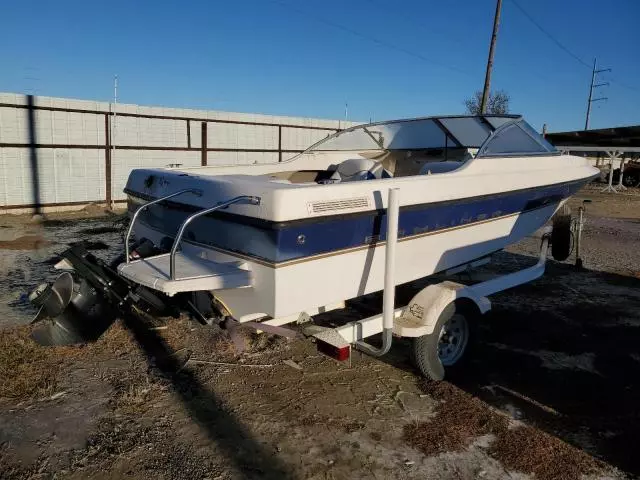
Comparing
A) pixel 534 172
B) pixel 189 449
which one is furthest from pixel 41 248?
pixel 534 172

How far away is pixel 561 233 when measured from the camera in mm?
5641

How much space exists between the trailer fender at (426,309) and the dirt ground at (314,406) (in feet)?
1.52

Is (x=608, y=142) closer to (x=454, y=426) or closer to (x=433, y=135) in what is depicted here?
(x=433, y=135)

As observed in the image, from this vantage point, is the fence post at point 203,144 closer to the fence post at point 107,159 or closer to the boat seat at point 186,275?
the fence post at point 107,159

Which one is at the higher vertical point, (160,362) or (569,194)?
(569,194)

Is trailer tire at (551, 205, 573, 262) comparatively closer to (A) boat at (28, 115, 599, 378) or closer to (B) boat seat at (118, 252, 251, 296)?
(A) boat at (28, 115, 599, 378)

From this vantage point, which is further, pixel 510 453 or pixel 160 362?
pixel 160 362

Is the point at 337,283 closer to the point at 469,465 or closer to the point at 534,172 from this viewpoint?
the point at 469,465

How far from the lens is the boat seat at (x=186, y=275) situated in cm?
266

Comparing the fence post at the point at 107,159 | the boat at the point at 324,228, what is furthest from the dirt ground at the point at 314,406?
the fence post at the point at 107,159

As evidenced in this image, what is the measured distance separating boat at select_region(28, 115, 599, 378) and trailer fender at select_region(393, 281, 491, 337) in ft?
0.06

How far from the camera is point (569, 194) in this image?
552 centimetres

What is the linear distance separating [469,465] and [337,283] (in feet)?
4.05

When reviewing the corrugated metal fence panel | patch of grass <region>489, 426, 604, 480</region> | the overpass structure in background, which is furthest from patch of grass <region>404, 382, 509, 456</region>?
the overpass structure in background
